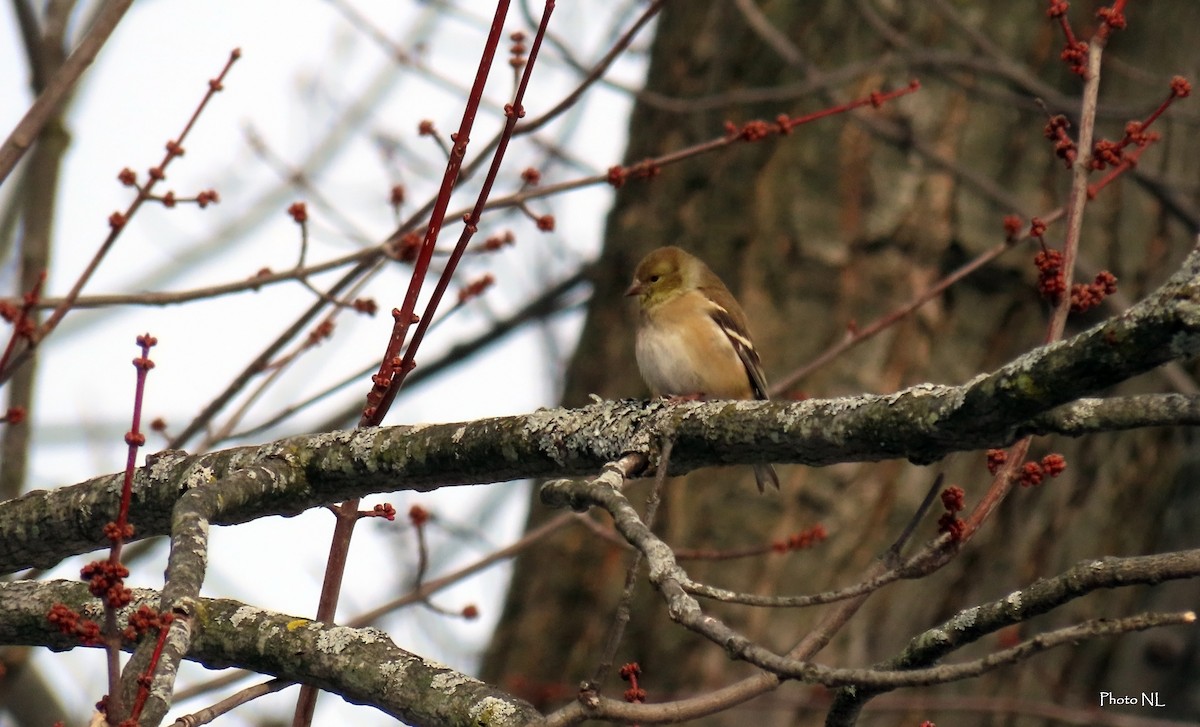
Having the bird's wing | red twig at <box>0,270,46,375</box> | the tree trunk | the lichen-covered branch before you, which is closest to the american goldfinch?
the bird's wing

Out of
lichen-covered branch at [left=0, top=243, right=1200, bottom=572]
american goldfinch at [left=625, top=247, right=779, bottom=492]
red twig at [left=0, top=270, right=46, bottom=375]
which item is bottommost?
lichen-covered branch at [left=0, top=243, right=1200, bottom=572]

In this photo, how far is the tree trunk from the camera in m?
5.69

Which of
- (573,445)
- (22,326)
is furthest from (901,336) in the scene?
(22,326)

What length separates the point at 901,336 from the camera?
5.90 meters

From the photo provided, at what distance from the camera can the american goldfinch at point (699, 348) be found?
504 cm

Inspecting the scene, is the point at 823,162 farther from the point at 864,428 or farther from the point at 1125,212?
the point at 864,428

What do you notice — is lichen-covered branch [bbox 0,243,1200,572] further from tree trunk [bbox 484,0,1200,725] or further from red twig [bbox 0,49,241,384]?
tree trunk [bbox 484,0,1200,725]

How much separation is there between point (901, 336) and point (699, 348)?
133cm

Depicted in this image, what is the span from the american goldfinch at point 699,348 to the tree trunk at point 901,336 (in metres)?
0.72

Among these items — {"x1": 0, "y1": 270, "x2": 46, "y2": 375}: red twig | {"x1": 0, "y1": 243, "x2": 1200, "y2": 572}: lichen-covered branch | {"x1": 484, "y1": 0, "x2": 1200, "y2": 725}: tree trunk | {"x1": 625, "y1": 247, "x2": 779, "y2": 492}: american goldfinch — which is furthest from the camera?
{"x1": 484, "y1": 0, "x2": 1200, "y2": 725}: tree trunk

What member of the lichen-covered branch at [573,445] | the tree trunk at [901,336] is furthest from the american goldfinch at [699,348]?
the lichen-covered branch at [573,445]

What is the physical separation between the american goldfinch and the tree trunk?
72 centimetres

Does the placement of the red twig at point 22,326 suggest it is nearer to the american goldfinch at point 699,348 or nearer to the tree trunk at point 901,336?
the american goldfinch at point 699,348

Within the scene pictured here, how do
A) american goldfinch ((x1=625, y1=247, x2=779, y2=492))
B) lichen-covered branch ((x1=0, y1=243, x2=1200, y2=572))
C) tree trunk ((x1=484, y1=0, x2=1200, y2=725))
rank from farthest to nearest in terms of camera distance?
tree trunk ((x1=484, y1=0, x2=1200, y2=725))
american goldfinch ((x1=625, y1=247, x2=779, y2=492))
lichen-covered branch ((x1=0, y1=243, x2=1200, y2=572))
